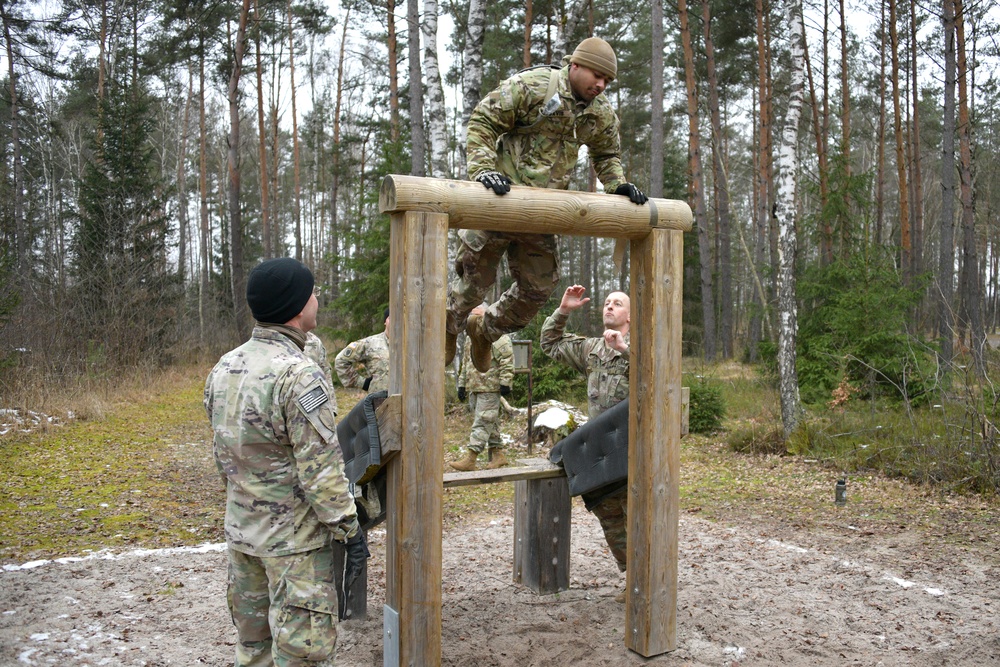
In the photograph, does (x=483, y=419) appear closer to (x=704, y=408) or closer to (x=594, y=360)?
(x=704, y=408)

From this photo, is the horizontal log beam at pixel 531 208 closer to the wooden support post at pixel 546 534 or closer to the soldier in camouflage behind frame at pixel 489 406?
the wooden support post at pixel 546 534

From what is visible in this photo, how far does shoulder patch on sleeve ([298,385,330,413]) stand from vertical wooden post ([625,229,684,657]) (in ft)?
5.97

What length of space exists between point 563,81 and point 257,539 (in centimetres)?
248

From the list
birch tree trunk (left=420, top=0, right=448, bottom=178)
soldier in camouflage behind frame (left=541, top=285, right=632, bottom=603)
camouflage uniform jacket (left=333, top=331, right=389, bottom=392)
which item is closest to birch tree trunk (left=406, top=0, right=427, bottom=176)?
birch tree trunk (left=420, top=0, right=448, bottom=178)

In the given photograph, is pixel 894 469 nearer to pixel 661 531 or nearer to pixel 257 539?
pixel 661 531

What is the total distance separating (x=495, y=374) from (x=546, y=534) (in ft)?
13.9

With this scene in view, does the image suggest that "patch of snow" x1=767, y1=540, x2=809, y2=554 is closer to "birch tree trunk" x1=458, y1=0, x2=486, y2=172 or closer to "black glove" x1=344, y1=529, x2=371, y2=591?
"black glove" x1=344, y1=529, x2=371, y2=591

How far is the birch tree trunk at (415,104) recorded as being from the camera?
43.7 feet

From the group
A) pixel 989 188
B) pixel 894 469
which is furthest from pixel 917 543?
pixel 989 188

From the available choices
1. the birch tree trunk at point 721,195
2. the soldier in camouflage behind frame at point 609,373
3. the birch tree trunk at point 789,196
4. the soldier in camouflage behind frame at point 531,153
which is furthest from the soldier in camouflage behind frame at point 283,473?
the birch tree trunk at point 721,195

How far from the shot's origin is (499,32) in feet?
61.9

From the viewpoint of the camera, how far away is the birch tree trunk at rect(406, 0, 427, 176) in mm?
13312

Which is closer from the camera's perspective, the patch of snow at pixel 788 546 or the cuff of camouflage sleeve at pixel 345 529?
the cuff of camouflage sleeve at pixel 345 529

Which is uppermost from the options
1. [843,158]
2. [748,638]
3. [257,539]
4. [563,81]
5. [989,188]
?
[989,188]
